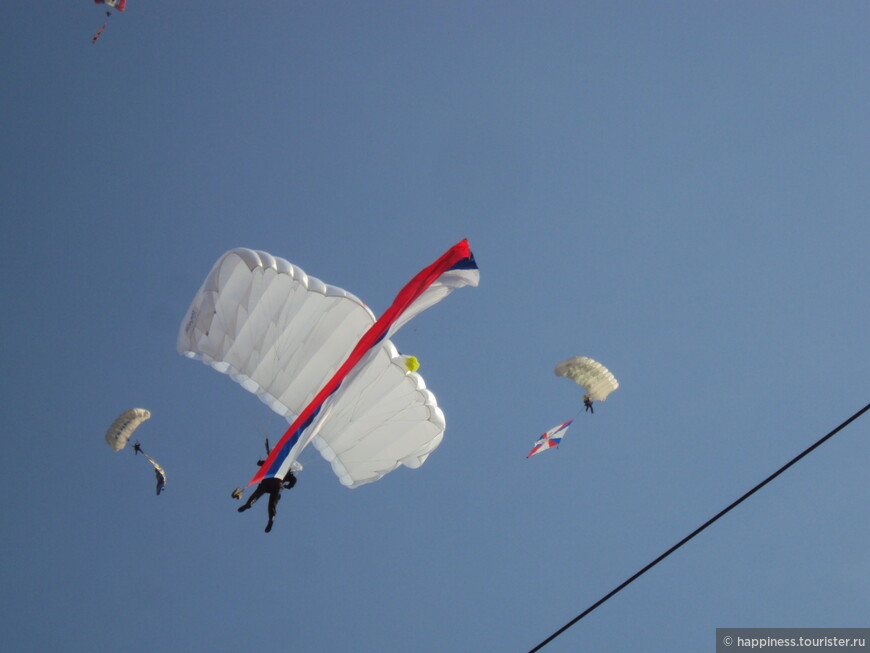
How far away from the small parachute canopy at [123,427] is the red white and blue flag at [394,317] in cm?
720

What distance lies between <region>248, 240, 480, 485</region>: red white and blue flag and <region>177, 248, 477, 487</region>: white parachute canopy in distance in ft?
3.08

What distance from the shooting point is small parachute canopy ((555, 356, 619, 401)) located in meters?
23.5

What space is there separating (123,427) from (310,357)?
21.5 ft

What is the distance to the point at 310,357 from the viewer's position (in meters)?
19.3

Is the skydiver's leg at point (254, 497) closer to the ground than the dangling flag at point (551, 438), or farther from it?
closer to the ground

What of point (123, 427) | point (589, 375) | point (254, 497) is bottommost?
point (254, 497)

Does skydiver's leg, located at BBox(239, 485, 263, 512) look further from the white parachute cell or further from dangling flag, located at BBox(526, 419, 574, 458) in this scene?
dangling flag, located at BBox(526, 419, 574, 458)

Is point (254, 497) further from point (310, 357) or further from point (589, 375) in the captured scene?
point (589, 375)

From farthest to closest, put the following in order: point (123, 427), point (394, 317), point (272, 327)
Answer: point (123, 427)
point (272, 327)
point (394, 317)

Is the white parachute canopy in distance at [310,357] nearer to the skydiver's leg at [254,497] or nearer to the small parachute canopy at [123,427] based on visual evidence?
the skydiver's leg at [254,497]

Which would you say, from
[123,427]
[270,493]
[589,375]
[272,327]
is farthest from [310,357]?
[589,375]

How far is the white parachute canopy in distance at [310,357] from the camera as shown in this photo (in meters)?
18.7

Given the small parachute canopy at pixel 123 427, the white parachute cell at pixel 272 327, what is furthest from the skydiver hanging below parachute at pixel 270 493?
the small parachute canopy at pixel 123 427

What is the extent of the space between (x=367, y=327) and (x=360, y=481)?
325 cm
